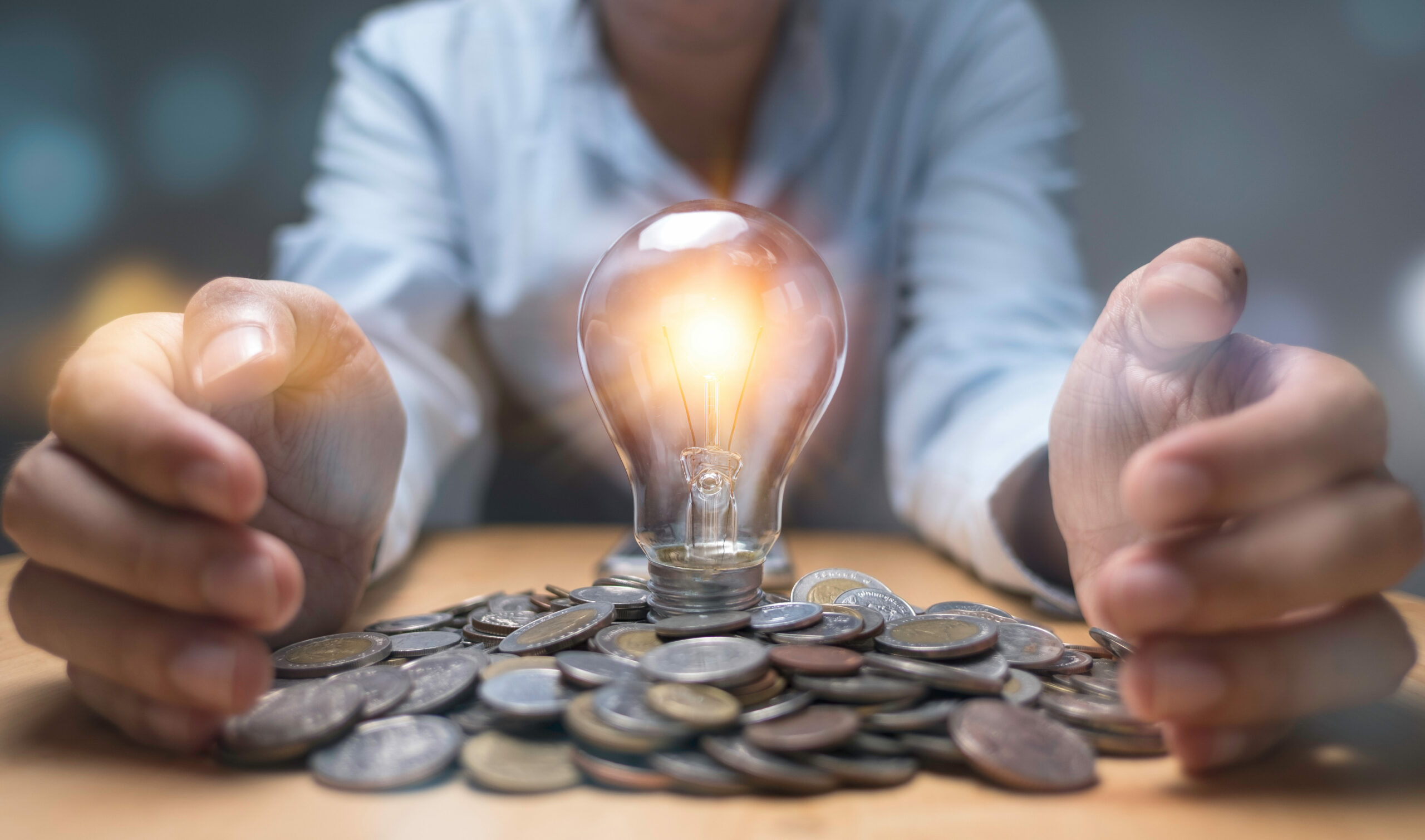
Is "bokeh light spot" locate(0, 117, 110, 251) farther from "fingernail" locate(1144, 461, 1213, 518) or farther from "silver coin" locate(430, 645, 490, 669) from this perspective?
"fingernail" locate(1144, 461, 1213, 518)

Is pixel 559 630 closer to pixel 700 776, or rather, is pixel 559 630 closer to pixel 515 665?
pixel 515 665

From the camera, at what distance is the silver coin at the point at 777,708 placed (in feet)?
2.08

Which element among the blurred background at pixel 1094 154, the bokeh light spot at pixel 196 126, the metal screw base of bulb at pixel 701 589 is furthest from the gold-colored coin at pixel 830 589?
the bokeh light spot at pixel 196 126

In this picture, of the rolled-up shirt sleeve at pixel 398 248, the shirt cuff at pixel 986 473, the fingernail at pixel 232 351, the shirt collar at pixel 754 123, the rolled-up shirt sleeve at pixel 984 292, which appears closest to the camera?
the fingernail at pixel 232 351

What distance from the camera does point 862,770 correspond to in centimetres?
60

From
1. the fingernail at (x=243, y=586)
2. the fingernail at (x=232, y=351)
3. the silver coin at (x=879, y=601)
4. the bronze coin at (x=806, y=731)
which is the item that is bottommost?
the bronze coin at (x=806, y=731)

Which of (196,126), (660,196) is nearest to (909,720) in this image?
(660,196)

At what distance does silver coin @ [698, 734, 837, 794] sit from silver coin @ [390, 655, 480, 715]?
0.22m

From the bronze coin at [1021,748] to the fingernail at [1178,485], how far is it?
0.19 m

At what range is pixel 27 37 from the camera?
2439 millimetres

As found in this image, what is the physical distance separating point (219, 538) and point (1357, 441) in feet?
2.53

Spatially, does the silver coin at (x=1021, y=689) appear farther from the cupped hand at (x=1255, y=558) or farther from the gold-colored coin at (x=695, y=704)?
the gold-colored coin at (x=695, y=704)

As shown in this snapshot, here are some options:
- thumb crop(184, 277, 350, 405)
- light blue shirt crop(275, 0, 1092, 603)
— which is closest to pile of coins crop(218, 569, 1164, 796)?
thumb crop(184, 277, 350, 405)

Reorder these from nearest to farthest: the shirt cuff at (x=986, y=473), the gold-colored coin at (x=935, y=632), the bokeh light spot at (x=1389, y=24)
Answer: the gold-colored coin at (x=935, y=632), the shirt cuff at (x=986, y=473), the bokeh light spot at (x=1389, y=24)
